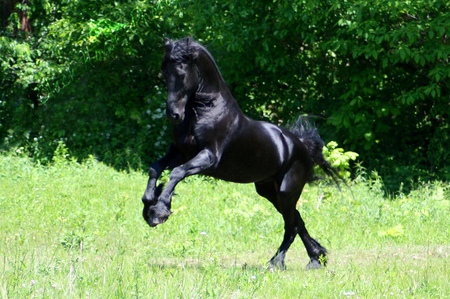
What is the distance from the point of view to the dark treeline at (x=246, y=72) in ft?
43.9

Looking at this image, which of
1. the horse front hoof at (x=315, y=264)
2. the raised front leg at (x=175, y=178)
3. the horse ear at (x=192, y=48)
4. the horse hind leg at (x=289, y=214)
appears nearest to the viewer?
the raised front leg at (x=175, y=178)

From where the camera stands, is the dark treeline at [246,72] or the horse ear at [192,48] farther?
the dark treeline at [246,72]

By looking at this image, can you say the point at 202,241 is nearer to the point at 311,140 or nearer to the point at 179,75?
the point at 311,140

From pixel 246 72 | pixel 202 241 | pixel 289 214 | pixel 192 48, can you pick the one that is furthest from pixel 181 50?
pixel 246 72

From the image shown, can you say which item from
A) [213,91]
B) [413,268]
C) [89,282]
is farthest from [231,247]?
[89,282]

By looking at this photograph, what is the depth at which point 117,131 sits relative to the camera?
57.6ft

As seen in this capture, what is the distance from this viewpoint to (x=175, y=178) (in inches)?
255

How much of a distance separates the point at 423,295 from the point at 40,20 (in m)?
13.7

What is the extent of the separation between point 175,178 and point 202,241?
10.8 feet

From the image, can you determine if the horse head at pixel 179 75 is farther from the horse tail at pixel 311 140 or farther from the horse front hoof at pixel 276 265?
the horse tail at pixel 311 140

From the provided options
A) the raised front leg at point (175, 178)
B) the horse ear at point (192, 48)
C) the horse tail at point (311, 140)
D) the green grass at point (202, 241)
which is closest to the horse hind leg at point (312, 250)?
the green grass at point (202, 241)

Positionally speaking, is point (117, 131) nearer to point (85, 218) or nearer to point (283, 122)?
point (283, 122)

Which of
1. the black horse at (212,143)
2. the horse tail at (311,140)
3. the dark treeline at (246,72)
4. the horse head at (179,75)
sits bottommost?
the dark treeline at (246,72)

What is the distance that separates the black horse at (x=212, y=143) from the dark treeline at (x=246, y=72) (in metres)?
5.44
